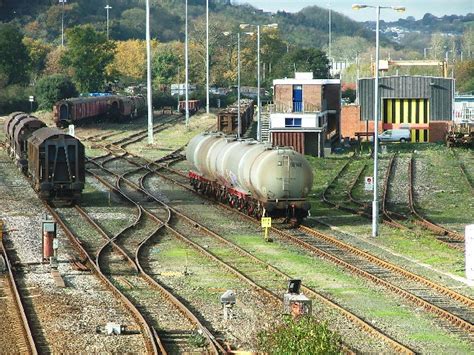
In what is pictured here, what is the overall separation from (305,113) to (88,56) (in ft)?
176

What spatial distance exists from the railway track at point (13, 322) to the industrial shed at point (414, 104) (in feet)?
225

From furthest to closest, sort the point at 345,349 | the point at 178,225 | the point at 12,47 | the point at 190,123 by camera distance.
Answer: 1. the point at 12,47
2. the point at 190,123
3. the point at 178,225
4. the point at 345,349

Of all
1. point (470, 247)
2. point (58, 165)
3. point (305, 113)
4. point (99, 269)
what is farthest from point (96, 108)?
point (470, 247)

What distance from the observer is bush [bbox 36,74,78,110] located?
11006cm

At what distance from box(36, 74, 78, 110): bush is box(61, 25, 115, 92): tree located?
11.2 m

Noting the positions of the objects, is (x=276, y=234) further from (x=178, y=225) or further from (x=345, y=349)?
(x=345, y=349)

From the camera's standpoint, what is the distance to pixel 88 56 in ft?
406

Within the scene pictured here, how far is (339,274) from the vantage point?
96.6 feet

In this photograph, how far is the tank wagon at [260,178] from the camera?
38.1m

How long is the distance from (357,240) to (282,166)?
3893 millimetres

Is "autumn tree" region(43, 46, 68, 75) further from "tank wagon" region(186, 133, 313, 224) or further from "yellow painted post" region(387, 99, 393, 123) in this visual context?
"tank wagon" region(186, 133, 313, 224)

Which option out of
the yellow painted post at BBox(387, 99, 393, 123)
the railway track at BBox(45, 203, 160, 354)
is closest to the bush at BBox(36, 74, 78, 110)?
the yellow painted post at BBox(387, 99, 393, 123)

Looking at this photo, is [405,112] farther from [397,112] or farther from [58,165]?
[58,165]

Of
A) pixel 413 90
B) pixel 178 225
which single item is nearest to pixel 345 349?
pixel 178 225
